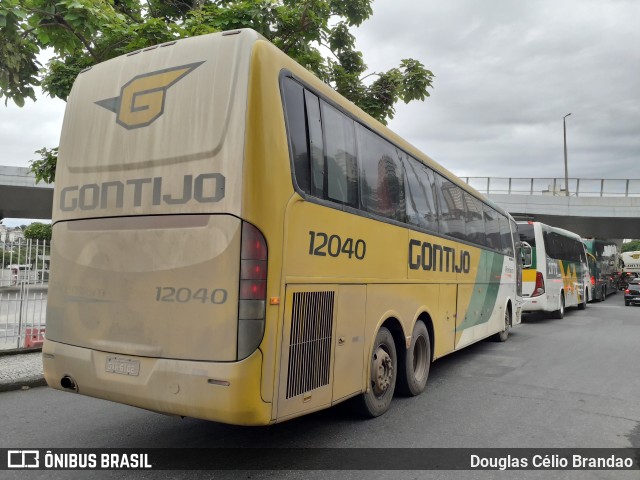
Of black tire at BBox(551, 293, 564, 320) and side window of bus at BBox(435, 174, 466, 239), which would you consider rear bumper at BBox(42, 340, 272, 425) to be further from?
black tire at BBox(551, 293, 564, 320)

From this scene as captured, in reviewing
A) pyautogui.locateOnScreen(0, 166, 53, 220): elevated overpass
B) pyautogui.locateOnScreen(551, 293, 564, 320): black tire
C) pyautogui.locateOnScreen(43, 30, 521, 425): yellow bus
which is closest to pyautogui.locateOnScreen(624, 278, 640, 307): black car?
pyautogui.locateOnScreen(551, 293, 564, 320): black tire

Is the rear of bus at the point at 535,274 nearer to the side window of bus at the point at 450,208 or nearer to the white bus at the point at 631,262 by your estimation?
the side window of bus at the point at 450,208

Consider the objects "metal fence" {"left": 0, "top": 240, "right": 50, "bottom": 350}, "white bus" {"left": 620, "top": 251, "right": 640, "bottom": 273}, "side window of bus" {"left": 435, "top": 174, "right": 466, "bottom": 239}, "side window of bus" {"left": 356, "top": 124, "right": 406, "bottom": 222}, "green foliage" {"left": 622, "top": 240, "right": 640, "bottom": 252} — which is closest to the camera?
"side window of bus" {"left": 356, "top": 124, "right": 406, "bottom": 222}

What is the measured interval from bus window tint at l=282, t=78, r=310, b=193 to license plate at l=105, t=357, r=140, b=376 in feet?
6.11

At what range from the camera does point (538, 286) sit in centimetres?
1595

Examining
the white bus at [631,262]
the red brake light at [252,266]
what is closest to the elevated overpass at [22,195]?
the red brake light at [252,266]

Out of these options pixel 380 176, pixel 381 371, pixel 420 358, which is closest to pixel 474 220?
pixel 420 358

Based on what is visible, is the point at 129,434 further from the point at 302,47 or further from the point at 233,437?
the point at 302,47

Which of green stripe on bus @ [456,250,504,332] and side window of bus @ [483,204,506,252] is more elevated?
side window of bus @ [483,204,506,252]

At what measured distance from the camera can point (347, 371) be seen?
4512mm

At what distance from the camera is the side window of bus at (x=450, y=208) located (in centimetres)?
732

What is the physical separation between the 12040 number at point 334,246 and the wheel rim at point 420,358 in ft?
7.08

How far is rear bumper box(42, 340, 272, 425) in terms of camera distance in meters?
3.38

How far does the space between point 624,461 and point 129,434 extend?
451 cm
